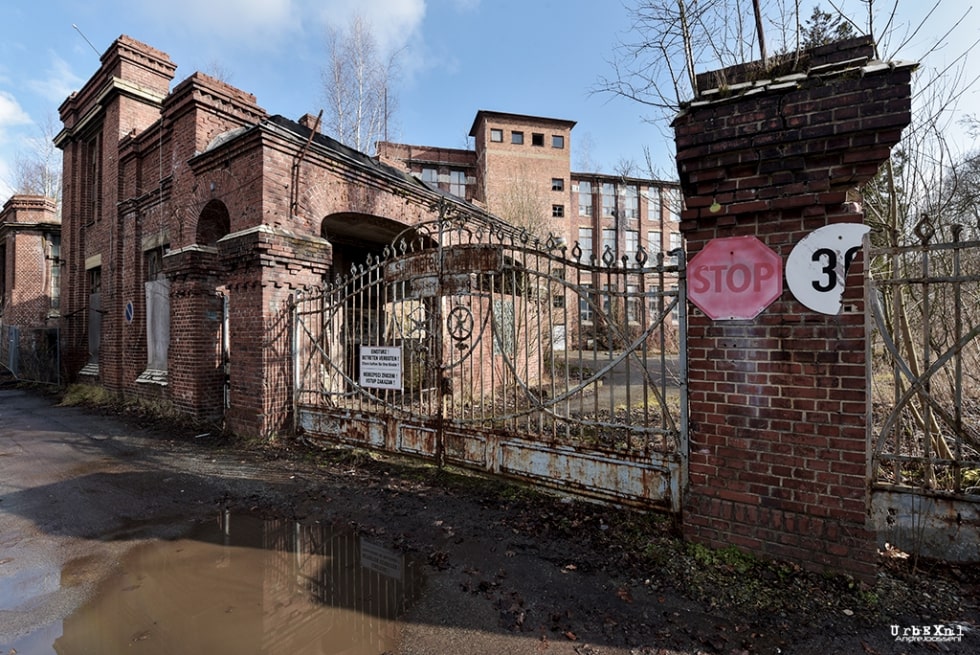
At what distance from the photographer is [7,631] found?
97.1 inches

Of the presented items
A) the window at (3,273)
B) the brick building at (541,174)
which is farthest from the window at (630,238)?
the window at (3,273)

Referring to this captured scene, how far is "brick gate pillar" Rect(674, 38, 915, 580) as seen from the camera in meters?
2.65

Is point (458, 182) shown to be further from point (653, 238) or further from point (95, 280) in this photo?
point (95, 280)

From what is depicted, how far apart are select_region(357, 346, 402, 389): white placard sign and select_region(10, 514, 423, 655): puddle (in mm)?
1933

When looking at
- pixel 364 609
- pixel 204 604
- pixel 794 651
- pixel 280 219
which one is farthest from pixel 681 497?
pixel 280 219

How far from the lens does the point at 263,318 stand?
627 centimetres

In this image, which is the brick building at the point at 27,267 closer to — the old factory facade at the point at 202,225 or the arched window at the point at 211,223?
the old factory facade at the point at 202,225

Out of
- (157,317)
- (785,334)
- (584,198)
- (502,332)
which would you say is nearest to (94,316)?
(157,317)

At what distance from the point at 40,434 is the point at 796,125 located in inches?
449

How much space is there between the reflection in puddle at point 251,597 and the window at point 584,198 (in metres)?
39.0

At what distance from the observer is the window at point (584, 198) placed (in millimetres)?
39219

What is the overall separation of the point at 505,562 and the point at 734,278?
260 centimetres

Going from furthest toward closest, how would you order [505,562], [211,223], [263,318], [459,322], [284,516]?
[211,223], [263,318], [459,322], [284,516], [505,562]

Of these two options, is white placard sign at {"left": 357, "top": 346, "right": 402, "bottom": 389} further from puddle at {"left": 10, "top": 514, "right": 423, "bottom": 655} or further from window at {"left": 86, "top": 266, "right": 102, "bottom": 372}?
window at {"left": 86, "top": 266, "right": 102, "bottom": 372}
